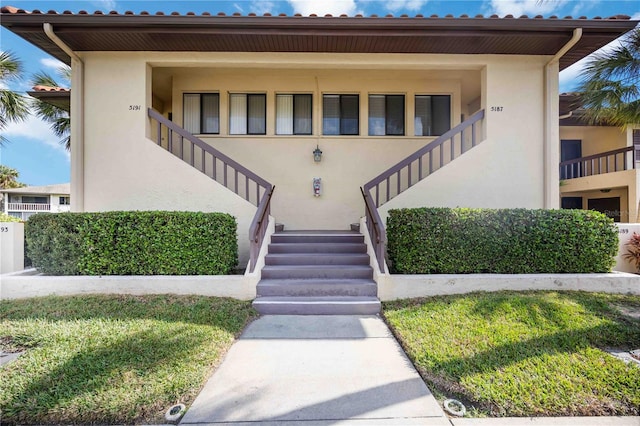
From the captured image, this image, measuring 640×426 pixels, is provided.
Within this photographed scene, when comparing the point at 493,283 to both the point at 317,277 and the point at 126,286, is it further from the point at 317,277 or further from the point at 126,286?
the point at 126,286

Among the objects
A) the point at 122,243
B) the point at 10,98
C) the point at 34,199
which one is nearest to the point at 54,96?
the point at 10,98

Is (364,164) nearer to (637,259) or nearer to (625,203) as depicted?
(637,259)

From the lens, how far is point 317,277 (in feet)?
19.3

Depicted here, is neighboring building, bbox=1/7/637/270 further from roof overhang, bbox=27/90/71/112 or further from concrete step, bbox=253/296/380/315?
roof overhang, bbox=27/90/71/112

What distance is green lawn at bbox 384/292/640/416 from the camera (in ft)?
9.48

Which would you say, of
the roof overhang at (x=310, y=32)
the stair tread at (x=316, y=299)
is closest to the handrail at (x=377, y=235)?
the stair tread at (x=316, y=299)

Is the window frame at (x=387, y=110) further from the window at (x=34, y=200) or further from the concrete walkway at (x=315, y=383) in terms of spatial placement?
the window at (x=34, y=200)

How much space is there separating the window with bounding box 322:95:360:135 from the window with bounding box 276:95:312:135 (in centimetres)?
51

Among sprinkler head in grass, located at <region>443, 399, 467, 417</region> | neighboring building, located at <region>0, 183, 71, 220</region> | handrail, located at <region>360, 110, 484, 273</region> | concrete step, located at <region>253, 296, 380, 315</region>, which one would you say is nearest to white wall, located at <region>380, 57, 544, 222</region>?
handrail, located at <region>360, 110, 484, 273</region>

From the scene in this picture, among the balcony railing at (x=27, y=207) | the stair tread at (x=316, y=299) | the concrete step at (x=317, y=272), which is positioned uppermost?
the balcony railing at (x=27, y=207)

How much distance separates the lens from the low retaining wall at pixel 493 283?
18.0 ft

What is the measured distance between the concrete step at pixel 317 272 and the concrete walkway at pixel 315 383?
1.44 m

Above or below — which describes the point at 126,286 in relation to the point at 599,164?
below

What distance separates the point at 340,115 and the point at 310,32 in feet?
9.20
